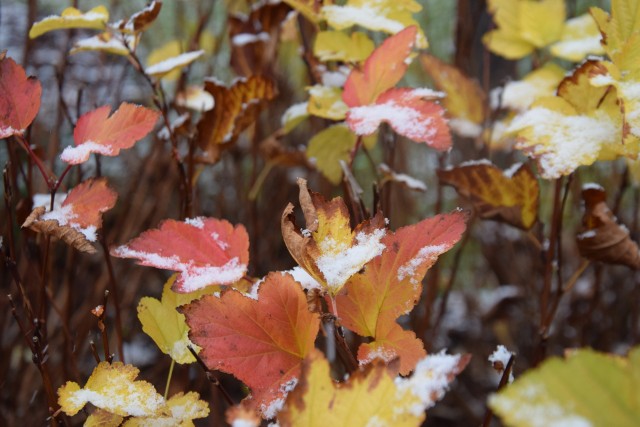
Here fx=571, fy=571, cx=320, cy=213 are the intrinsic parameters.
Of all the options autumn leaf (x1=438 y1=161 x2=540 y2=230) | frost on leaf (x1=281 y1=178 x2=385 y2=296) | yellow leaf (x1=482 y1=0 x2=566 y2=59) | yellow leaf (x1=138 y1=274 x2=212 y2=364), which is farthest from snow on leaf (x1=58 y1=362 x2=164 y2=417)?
yellow leaf (x1=482 y1=0 x2=566 y2=59)

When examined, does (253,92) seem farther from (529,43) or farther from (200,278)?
(529,43)

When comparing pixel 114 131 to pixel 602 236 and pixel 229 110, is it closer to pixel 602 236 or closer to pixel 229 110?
pixel 229 110

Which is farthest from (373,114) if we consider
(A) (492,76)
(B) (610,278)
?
(A) (492,76)

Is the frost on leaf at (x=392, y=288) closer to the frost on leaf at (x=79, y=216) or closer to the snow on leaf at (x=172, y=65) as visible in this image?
the frost on leaf at (x=79, y=216)

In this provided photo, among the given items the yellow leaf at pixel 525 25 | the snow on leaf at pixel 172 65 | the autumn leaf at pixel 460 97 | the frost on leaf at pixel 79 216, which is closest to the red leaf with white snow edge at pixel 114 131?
the frost on leaf at pixel 79 216

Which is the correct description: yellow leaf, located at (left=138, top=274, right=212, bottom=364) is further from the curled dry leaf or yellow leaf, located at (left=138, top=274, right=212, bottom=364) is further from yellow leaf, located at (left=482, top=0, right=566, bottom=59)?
yellow leaf, located at (left=482, top=0, right=566, bottom=59)

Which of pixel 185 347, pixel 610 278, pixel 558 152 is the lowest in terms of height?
pixel 610 278
